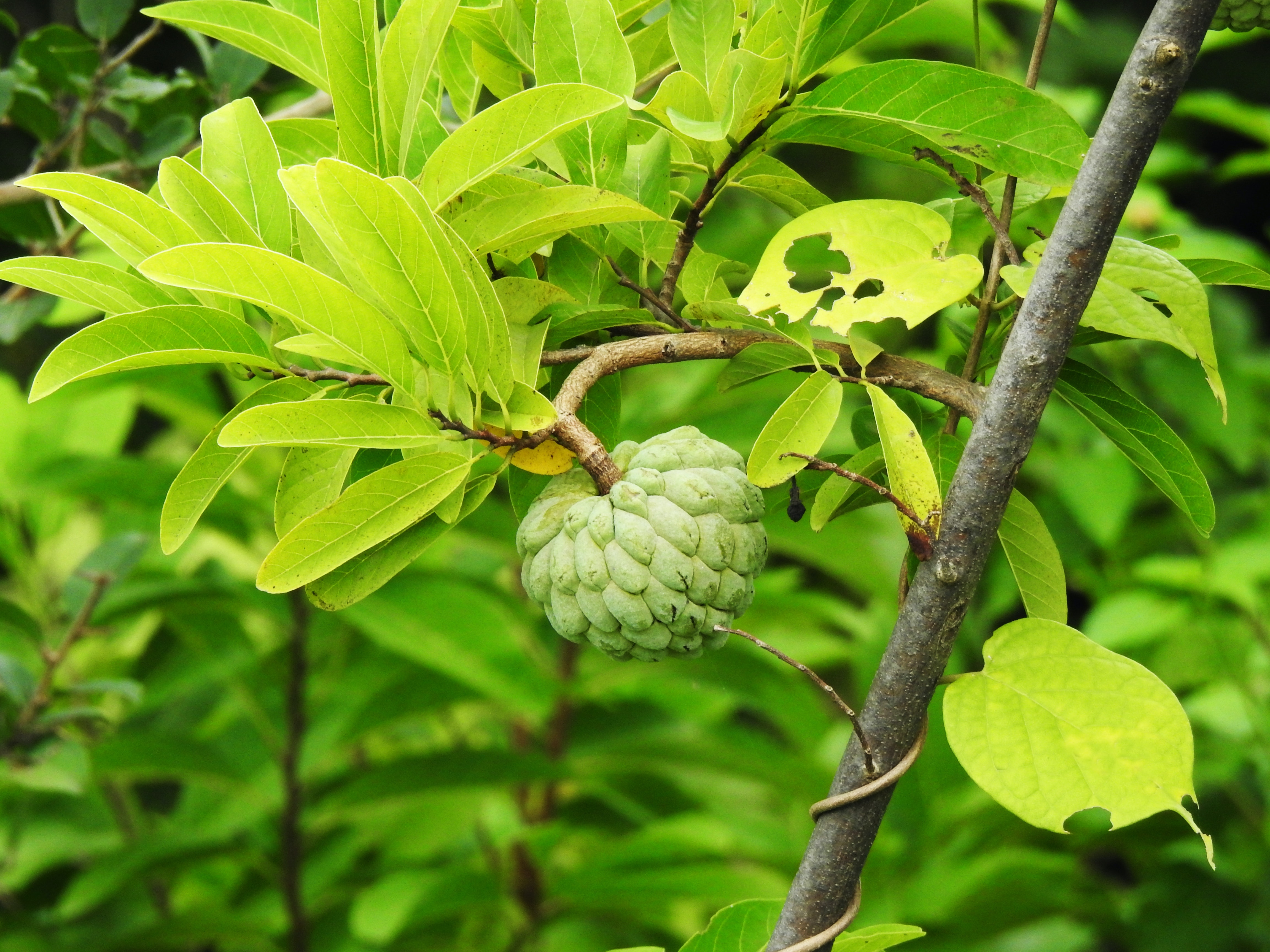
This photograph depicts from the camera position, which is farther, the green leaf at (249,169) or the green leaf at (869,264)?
the green leaf at (249,169)

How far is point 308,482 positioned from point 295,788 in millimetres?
1217

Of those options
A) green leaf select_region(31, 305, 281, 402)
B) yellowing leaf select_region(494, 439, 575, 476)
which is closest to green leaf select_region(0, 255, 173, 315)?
green leaf select_region(31, 305, 281, 402)

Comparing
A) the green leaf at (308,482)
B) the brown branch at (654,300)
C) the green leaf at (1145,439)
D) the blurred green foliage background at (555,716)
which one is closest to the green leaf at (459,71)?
the brown branch at (654,300)

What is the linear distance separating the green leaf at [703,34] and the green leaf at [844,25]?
0.05m

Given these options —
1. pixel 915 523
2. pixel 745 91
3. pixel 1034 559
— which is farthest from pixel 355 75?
pixel 1034 559

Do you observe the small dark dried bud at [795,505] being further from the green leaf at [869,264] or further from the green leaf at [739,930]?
the green leaf at [739,930]

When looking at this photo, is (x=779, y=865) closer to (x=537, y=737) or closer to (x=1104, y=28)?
(x=537, y=737)

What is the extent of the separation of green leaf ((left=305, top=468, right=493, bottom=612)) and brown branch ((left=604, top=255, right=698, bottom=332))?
0.18 metres

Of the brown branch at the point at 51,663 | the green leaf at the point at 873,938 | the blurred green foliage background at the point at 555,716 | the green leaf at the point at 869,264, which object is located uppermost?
the green leaf at the point at 869,264

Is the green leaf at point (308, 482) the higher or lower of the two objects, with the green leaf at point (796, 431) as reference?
lower

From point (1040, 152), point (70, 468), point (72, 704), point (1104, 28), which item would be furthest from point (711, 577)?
point (1104, 28)

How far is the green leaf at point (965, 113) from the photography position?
666 millimetres

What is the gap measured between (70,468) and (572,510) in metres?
1.26

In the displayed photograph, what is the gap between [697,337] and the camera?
29.5 inches
